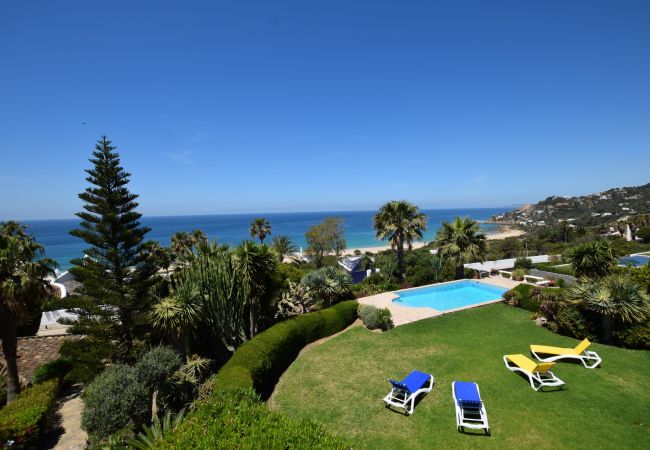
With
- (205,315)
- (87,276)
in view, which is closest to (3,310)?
(87,276)

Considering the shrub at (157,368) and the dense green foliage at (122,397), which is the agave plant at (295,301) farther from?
the dense green foliage at (122,397)

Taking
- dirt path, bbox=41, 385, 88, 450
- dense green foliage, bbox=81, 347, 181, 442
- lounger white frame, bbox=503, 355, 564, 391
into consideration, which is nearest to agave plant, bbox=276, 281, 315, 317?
dense green foliage, bbox=81, 347, 181, 442

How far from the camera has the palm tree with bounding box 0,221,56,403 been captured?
9617 millimetres

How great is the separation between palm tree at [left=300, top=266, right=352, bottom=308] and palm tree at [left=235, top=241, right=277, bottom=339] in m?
4.20

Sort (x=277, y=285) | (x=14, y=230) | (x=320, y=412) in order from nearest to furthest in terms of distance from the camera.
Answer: (x=320, y=412) < (x=277, y=285) < (x=14, y=230)

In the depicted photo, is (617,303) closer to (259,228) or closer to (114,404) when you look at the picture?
(114,404)

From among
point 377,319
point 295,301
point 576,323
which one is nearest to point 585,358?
point 576,323

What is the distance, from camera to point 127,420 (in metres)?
6.58

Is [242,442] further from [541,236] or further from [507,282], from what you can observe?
[541,236]

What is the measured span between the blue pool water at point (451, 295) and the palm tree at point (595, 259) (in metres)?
4.72

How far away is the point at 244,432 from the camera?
446 centimetres

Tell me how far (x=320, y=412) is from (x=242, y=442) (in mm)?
4171

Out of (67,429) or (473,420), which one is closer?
(473,420)

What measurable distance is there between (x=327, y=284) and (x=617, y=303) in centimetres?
1158
